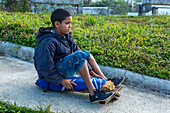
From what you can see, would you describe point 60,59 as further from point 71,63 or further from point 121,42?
point 121,42

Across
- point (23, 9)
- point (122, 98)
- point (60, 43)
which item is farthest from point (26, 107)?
point (23, 9)

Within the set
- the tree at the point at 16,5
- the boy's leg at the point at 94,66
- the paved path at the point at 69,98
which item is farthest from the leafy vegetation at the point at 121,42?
the tree at the point at 16,5

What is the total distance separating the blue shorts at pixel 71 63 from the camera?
96.9 inches

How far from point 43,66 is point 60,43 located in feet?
1.25

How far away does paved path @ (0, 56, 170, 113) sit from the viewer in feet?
7.78

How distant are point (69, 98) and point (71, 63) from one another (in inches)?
17.4

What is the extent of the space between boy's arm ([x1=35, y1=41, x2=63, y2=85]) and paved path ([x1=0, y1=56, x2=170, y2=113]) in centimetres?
26

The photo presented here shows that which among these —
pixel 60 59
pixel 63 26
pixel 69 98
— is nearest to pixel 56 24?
pixel 63 26

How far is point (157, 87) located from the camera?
3.22 metres

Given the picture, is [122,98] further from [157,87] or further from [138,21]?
[138,21]

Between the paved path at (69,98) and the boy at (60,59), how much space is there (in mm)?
151

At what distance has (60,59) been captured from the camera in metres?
2.56

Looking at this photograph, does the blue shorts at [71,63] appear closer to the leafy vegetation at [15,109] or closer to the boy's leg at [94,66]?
the boy's leg at [94,66]

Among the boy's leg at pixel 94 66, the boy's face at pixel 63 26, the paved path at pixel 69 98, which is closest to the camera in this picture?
the paved path at pixel 69 98
